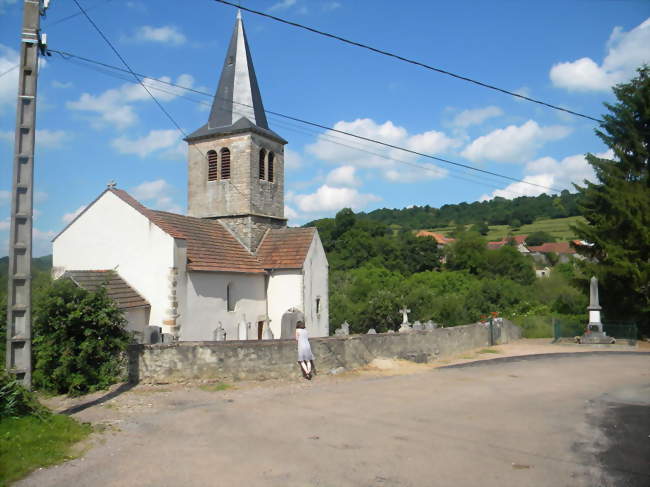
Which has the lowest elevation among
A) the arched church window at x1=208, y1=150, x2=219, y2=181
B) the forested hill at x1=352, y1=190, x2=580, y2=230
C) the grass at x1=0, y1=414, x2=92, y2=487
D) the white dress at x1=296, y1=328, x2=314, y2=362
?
the grass at x1=0, y1=414, x2=92, y2=487

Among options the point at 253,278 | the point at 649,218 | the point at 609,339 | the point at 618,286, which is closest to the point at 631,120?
the point at 649,218

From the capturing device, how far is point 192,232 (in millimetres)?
22203

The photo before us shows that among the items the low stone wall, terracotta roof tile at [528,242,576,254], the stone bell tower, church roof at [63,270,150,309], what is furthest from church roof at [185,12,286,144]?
terracotta roof tile at [528,242,576,254]

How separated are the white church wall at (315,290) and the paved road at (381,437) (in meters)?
11.5

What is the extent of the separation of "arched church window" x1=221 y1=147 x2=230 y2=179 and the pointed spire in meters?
1.44

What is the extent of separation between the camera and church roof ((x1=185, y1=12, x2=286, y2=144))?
2597 cm

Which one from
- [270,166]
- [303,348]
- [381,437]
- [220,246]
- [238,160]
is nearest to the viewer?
[381,437]

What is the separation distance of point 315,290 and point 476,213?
5390 inches

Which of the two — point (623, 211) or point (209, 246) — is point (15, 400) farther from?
point (623, 211)

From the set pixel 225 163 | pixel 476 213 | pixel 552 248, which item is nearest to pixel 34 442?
pixel 225 163

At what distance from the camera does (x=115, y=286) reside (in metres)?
18.7

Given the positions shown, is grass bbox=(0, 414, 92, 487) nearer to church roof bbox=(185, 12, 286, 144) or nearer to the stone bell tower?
the stone bell tower

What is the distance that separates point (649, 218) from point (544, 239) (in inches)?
3535

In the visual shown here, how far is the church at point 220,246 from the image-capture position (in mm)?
19094
